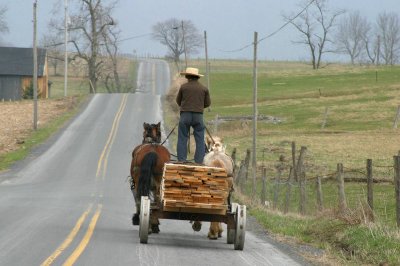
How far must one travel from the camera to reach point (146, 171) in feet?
50.5

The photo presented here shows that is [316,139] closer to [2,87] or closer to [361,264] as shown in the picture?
[361,264]

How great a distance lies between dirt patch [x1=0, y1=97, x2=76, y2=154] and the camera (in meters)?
50.8

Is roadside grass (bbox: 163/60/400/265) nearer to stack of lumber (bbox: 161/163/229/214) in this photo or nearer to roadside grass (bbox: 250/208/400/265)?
roadside grass (bbox: 250/208/400/265)

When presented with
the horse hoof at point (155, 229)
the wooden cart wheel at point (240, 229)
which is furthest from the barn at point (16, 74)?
the wooden cart wheel at point (240, 229)

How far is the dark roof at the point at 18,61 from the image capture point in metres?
95.8

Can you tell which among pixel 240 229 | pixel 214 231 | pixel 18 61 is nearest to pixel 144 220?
pixel 240 229

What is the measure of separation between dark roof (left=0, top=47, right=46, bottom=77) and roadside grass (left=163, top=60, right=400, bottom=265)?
67.5 ft

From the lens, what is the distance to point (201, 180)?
14008 mm

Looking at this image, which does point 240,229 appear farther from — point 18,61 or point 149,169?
point 18,61

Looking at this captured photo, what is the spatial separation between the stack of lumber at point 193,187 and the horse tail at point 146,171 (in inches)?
53.8

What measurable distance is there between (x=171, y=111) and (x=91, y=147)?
63.3ft

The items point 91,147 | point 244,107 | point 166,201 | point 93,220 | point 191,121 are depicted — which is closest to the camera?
point 166,201

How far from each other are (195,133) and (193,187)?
7.32ft

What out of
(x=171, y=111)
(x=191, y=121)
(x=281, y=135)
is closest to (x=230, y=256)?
(x=191, y=121)
